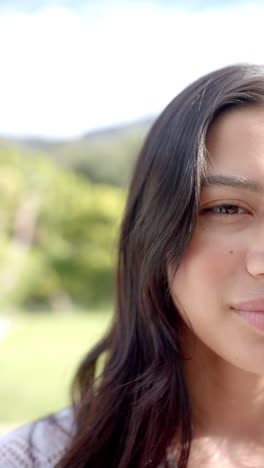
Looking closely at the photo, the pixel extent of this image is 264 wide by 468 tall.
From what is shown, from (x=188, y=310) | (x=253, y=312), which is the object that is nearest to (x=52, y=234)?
(x=188, y=310)

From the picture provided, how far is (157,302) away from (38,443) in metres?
0.42

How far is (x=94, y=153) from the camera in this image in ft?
21.7

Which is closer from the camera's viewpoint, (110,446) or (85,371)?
(110,446)

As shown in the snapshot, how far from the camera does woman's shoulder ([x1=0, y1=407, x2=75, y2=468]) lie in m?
1.12

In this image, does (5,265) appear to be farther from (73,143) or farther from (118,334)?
(118,334)

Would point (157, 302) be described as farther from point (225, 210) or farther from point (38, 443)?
point (38, 443)

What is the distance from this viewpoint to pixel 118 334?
1.27 metres

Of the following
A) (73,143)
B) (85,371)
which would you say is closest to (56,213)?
(73,143)

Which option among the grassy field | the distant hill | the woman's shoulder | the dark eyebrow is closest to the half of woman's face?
the dark eyebrow

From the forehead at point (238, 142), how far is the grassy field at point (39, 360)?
65.0 inches

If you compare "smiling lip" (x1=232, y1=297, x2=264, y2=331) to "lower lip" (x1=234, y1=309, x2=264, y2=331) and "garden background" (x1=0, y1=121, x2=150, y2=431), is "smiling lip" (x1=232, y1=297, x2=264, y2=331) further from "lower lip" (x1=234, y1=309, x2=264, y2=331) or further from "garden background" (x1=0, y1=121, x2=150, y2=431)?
"garden background" (x1=0, y1=121, x2=150, y2=431)

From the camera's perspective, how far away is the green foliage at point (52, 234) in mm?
5695

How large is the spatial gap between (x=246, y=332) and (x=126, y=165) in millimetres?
6024

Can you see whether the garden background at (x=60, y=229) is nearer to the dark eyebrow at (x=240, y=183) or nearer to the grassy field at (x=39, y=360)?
the grassy field at (x=39, y=360)
